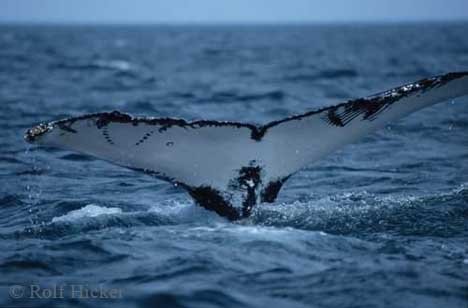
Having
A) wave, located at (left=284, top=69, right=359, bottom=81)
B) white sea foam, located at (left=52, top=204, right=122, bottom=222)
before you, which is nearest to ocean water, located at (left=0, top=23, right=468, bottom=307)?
white sea foam, located at (left=52, top=204, right=122, bottom=222)

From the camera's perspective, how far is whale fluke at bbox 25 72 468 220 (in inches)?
184

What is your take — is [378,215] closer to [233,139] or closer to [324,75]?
[233,139]

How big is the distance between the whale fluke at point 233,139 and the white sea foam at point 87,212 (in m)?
1.49

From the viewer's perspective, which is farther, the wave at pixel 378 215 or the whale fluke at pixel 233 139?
the wave at pixel 378 215

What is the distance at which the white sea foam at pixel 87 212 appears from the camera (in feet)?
20.9

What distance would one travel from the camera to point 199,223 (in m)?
5.70

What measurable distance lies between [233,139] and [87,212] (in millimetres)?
2203

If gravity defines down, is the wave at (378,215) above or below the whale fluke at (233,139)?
below

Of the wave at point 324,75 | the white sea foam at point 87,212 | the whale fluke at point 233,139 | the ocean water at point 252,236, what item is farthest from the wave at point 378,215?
the wave at point 324,75

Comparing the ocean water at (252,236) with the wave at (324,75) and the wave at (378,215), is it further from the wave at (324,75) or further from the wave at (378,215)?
the wave at (324,75)

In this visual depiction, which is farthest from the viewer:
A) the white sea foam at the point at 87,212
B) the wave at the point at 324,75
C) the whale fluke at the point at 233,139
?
the wave at the point at 324,75

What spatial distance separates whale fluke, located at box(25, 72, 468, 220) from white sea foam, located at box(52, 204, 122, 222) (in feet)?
4.90

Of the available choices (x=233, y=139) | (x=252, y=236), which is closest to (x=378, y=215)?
(x=252, y=236)

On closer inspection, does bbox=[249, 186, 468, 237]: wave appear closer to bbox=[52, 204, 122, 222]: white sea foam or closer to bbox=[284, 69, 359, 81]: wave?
bbox=[52, 204, 122, 222]: white sea foam
